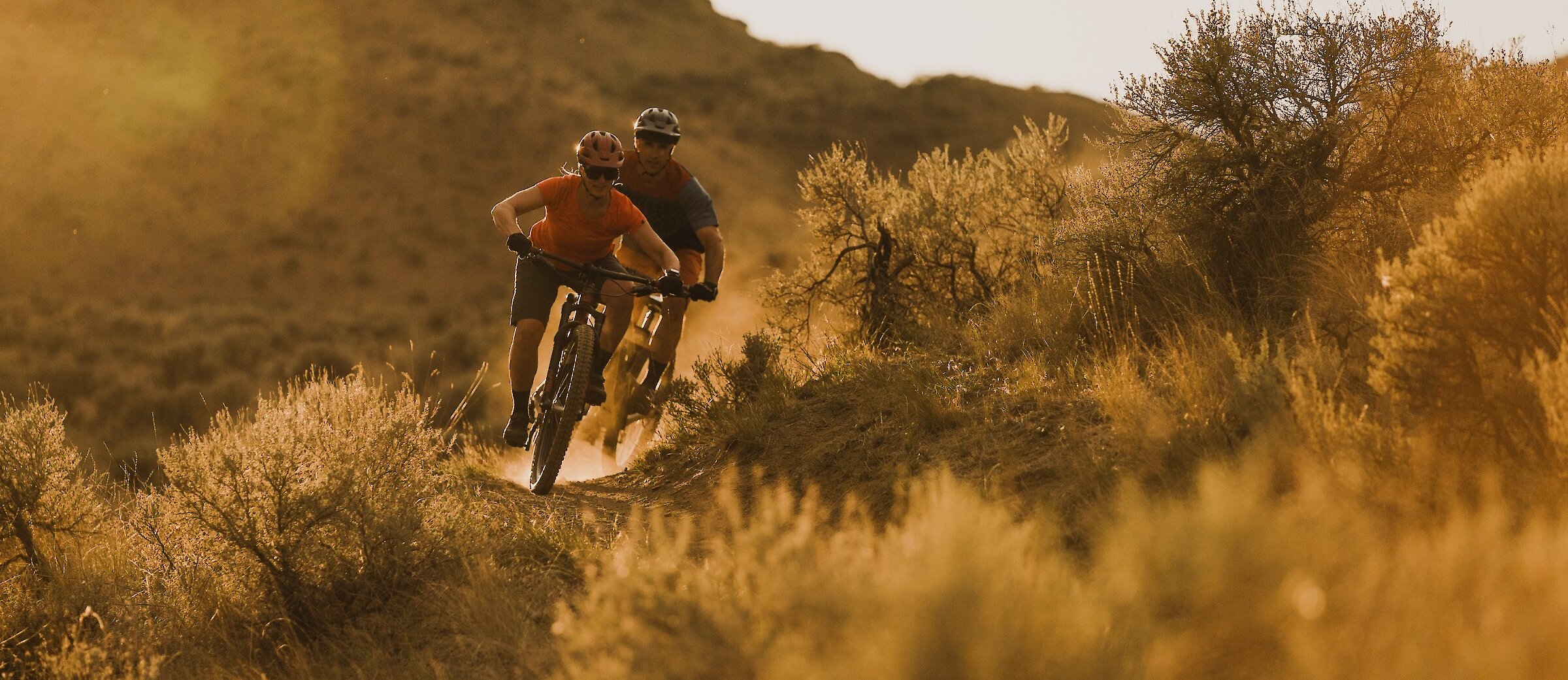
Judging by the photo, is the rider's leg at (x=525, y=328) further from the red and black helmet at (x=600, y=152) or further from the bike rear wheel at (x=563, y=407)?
the red and black helmet at (x=600, y=152)

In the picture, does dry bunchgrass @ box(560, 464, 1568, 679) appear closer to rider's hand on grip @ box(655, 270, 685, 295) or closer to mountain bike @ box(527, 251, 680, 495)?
rider's hand on grip @ box(655, 270, 685, 295)

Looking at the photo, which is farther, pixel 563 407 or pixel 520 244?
pixel 563 407

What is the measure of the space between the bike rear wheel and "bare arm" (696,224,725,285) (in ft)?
4.06

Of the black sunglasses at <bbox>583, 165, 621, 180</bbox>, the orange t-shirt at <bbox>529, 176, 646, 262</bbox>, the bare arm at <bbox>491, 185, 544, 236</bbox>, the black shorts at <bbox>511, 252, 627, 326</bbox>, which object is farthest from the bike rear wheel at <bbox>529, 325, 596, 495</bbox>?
the black sunglasses at <bbox>583, 165, 621, 180</bbox>

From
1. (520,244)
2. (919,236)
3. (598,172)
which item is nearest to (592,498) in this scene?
(520,244)

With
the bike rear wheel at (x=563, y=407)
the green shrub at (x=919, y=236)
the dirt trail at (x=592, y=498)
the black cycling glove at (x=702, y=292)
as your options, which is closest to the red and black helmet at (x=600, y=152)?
the black cycling glove at (x=702, y=292)

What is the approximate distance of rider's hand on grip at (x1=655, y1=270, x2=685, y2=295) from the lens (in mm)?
6840

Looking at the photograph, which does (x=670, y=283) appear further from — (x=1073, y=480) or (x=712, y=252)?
(x=1073, y=480)

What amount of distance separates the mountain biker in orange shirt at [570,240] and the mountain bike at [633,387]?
Answer: 1861 millimetres

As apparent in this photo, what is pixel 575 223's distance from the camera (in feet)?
23.8

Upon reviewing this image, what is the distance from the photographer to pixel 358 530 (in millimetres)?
5645

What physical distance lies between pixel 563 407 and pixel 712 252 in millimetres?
1829

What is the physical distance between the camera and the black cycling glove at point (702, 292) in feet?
23.3

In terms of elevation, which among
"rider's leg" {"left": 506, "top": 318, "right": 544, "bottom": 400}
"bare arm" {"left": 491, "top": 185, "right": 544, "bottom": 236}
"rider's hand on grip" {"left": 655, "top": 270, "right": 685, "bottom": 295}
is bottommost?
"rider's leg" {"left": 506, "top": 318, "right": 544, "bottom": 400}
